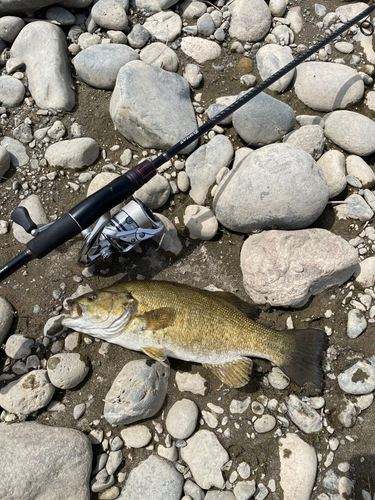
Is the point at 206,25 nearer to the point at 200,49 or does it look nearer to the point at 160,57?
the point at 200,49

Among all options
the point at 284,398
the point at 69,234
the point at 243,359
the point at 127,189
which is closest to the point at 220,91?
the point at 127,189

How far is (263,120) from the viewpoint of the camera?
4.40 m

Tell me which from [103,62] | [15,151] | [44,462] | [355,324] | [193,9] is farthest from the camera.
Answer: [193,9]

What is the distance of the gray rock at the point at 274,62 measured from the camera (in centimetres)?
485

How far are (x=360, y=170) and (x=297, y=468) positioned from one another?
3.62m

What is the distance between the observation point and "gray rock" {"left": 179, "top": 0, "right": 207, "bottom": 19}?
205 inches

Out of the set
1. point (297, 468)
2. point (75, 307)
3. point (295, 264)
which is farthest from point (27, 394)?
point (295, 264)

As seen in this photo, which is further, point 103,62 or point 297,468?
point 103,62

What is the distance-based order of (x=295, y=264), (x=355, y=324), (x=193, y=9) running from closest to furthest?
(x=295, y=264) → (x=355, y=324) → (x=193, y=9)

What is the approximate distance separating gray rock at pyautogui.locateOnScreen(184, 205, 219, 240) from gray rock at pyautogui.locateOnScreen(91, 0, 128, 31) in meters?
3.00

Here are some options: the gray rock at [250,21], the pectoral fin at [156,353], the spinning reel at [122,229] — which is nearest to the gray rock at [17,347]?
the spinning reel at [122,229]

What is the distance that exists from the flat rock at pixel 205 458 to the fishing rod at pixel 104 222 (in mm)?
2245

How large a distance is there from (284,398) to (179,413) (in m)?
1.21

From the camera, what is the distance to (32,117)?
468cm
